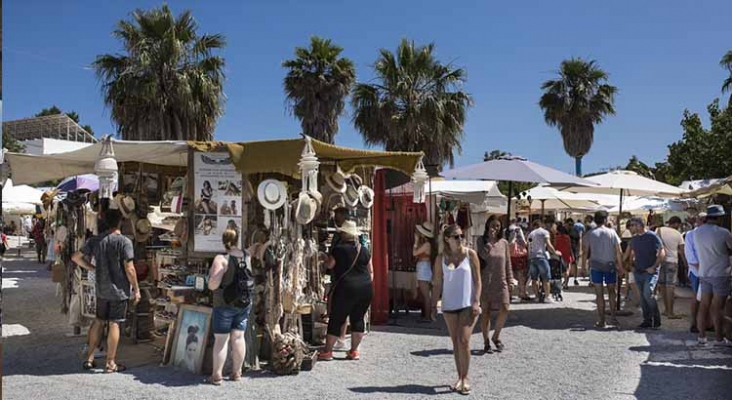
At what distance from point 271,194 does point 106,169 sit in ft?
5.40

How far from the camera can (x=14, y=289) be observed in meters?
13.8

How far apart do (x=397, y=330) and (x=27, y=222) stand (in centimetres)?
3298

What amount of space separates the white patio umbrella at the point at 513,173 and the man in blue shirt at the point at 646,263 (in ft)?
4.42

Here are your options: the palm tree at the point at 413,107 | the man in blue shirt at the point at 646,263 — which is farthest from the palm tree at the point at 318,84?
the man in blue shirt at the point at 646,263

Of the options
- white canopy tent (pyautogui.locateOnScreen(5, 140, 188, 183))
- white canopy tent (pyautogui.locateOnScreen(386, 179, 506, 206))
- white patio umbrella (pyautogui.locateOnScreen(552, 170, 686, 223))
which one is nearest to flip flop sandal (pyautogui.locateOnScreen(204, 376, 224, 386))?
white canopy tent (pyautogui.locateOnScreen(5, 140, 188, 183))

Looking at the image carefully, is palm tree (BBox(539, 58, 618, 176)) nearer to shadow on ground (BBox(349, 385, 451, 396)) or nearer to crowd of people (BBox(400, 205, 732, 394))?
crowd of people (BBox(400, 205, 732, 394))

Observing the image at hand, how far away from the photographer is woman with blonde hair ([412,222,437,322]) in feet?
31.0

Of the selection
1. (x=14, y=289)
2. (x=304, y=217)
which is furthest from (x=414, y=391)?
(x=14, y=289)

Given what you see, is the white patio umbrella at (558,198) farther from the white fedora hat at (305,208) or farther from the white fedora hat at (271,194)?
the white fedora hat at (271,194)

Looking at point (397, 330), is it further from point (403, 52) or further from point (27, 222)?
point (27, 222)

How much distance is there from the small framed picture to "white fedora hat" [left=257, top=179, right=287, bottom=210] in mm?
1247

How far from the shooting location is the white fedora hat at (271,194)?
21.4 ft

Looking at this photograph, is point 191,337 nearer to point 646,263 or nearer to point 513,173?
point 513,173

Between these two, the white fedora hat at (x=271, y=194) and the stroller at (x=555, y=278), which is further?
the stroller at (x=555, y=278)
